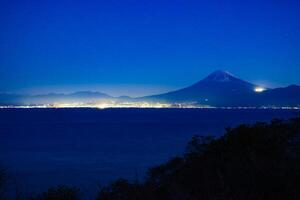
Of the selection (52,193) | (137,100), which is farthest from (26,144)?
(137,100)

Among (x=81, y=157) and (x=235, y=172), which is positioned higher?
(x=235, y=172)

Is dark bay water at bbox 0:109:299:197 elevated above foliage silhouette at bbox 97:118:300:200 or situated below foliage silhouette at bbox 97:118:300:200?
below

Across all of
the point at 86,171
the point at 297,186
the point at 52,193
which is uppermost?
the point at 297,186

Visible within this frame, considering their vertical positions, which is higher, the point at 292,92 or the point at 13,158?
the point at 292,92

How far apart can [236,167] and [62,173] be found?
17.7m

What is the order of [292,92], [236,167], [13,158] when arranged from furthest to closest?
[292,92], [13,158], [236,167]

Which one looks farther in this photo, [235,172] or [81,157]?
[81,157]

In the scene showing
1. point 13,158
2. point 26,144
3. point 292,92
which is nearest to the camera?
point 13,158

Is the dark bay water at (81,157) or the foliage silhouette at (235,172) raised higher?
the foliage silhouette at (235,172)

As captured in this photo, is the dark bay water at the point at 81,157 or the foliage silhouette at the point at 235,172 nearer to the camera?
the foliage silhouette at the point at 235,172

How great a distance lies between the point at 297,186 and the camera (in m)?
4.18

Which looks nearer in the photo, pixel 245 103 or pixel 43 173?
pixel 43 173

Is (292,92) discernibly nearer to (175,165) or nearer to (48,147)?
(48,147)

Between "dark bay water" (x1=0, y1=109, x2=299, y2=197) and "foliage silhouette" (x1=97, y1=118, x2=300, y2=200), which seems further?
"dark bay water" (x1=0, y1=109, x2=299, y2=197)
